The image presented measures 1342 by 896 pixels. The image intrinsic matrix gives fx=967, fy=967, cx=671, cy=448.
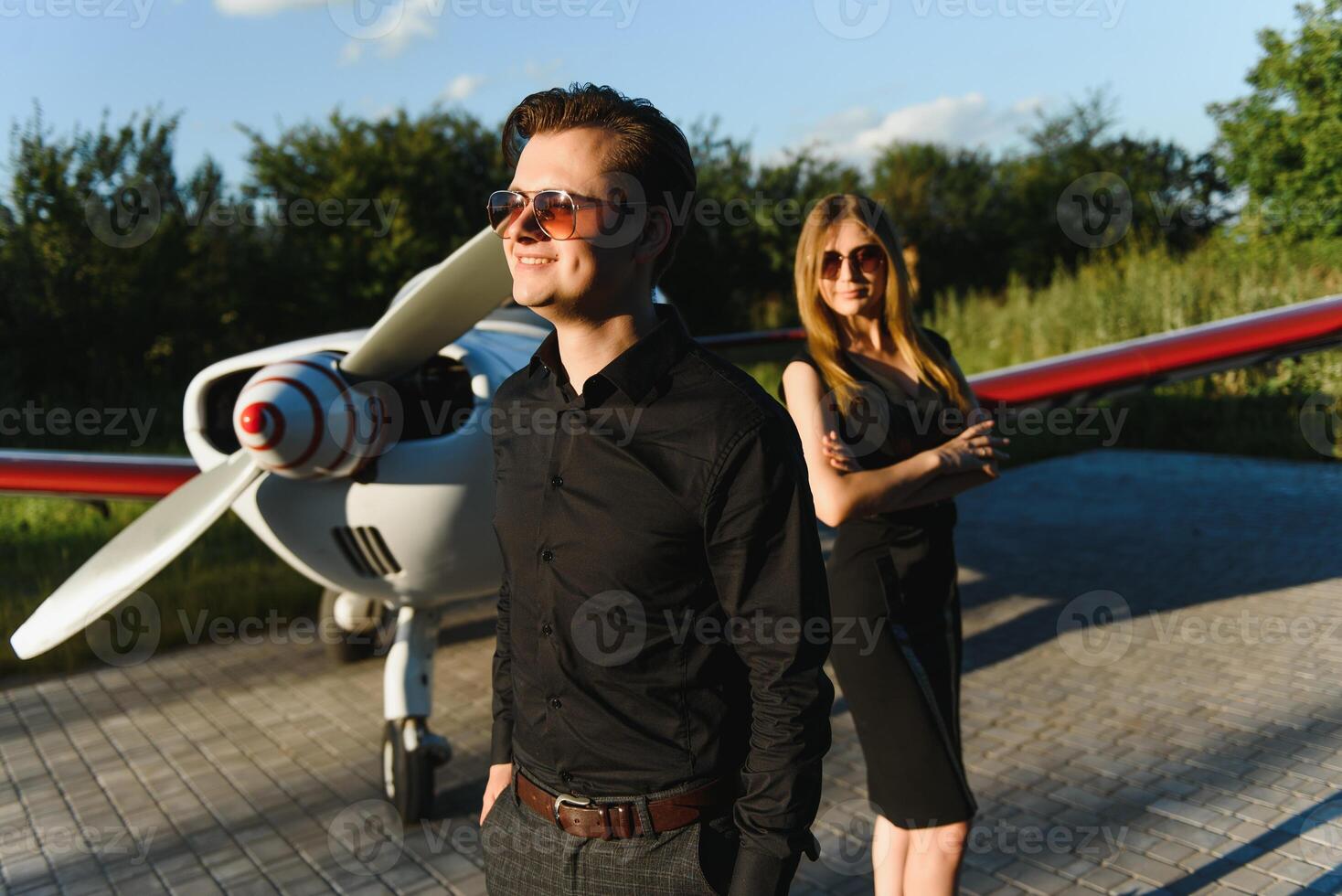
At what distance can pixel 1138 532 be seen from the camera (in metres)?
8.11

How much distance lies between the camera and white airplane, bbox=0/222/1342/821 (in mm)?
3230

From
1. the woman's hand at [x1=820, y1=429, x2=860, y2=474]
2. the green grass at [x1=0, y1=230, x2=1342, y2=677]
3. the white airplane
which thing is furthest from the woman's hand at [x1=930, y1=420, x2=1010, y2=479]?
the green grass at [x1=0, y1=230, x2=1342, y2=677]

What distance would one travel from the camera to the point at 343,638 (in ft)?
19.1

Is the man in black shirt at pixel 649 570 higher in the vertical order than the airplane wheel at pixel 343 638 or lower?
higher

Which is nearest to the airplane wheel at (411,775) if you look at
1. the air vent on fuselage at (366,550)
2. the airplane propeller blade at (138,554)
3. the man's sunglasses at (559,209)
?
the air vent on fuselage at (366,550)

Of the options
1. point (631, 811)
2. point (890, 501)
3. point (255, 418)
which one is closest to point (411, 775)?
point (255, 418)

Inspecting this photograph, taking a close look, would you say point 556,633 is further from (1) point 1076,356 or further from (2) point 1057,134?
(2) point 1057,134

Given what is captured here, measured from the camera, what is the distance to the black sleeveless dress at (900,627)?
2205 millimetres

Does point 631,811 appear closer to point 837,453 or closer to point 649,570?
point 649,570

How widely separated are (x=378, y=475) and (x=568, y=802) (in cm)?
224

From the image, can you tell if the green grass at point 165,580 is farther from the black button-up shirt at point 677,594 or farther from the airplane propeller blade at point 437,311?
the black button-up shirt at point 677,594

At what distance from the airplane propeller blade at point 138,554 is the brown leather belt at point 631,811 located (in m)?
2.35

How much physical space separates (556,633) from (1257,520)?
28.3ft

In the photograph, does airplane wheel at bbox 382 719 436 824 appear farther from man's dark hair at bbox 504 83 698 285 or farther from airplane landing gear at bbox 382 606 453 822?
man's dark hair at bbox 504 83 698 285
